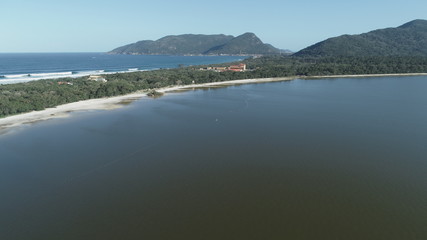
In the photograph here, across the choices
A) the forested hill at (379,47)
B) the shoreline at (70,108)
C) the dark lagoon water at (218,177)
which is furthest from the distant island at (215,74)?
the dark lagoon water at (218,177)

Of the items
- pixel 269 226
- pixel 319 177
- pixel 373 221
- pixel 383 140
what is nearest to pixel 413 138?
pixel 383 140

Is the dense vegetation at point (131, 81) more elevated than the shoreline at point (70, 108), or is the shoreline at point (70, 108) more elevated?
the dense vegetation at point (131, 81)

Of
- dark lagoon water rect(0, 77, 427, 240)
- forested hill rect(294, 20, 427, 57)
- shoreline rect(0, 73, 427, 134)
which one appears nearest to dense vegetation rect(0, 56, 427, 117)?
shoreline rect(0, 73, 427, 134)

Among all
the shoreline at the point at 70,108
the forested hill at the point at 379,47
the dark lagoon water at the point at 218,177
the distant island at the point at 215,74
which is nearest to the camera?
the dark lagoon water at the point at 218,177

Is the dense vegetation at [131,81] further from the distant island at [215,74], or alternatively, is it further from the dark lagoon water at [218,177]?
the dark lagoon water at [218,177]

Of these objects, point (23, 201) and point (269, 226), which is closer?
point (269, 226)

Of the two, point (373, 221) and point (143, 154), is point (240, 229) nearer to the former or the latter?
point (373, 221)
